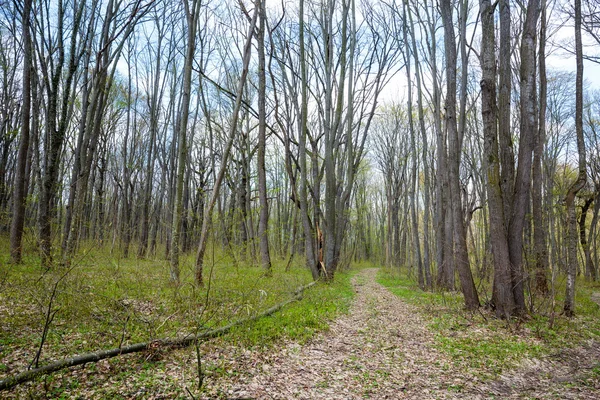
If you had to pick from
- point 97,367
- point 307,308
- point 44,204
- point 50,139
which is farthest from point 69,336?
point 50,139

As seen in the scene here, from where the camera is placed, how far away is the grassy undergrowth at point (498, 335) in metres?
4.42

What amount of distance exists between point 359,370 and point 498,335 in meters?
2.96

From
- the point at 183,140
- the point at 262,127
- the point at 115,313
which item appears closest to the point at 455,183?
the point at 262,127

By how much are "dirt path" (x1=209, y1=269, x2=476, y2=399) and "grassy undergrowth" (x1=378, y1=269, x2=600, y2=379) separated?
36 centimetres

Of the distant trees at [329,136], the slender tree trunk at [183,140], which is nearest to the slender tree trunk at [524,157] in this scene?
the distant trees at [329,136]

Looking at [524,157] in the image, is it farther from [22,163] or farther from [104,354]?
[22,163]

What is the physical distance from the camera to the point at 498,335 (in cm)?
541

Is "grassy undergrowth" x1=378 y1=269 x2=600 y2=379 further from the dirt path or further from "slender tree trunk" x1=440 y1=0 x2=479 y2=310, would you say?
"slender tree trunk" x1=440 y1=0 x2=479 y2=310

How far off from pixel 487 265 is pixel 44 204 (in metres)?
11.9

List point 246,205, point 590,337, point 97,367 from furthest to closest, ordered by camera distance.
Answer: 1. point 246,205
2. point 590,337
3. point 97,367

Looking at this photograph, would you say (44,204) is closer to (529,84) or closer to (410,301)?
(410,301)

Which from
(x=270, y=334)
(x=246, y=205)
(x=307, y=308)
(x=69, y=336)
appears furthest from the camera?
(x=246, y=205)

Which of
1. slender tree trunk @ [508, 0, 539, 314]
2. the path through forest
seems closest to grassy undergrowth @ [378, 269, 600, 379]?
the path through forest

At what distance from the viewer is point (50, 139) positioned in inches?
329
